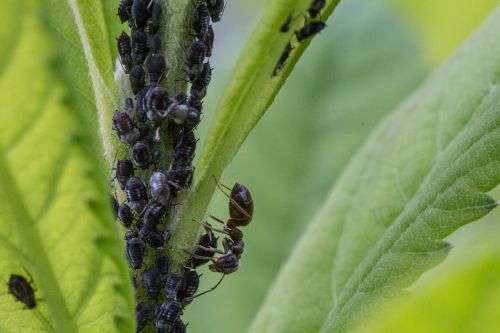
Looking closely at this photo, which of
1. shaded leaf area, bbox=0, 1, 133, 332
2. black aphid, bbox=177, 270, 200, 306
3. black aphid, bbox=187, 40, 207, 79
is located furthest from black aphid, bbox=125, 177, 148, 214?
shaded leaf area, bbox=0, 1, 133, 332

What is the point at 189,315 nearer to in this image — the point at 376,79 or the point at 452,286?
the point at 376,79

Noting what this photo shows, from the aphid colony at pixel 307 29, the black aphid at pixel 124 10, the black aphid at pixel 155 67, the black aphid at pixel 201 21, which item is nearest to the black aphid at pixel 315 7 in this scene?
the aphid colony at pixel 307 29

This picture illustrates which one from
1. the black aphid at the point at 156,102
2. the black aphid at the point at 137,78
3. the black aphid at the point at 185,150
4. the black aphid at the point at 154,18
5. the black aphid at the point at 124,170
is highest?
the black aphid at the point at 154,18

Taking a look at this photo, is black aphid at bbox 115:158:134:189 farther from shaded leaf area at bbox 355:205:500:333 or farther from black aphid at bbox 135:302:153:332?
shaded leaf area at bbox 355:205:500:333

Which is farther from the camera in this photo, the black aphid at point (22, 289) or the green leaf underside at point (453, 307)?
the black aphid at point (22, 289)

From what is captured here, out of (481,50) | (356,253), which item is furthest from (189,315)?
(481,50)

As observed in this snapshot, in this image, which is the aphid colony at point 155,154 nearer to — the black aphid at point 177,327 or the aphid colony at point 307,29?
the black aphid at point 177,327
